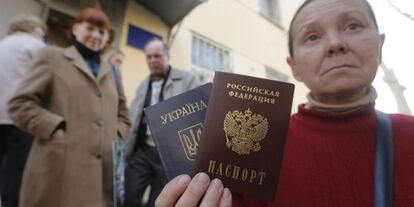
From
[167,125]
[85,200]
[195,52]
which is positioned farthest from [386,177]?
[195,52]

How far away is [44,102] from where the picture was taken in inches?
69.8

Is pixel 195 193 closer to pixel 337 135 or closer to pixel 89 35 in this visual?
pixel 337 135

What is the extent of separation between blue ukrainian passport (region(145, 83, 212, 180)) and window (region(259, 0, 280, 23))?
288 inches

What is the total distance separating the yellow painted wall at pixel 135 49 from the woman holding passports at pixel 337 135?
3.49 meters

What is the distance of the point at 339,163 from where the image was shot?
0.81 m

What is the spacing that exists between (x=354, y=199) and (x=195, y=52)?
4.89 metres

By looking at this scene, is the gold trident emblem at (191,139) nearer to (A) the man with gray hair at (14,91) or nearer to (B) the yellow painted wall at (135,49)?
(A) the man with gray hair at (14,91)

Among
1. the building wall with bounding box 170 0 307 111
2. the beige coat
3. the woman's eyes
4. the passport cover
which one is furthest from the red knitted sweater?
the building wall with bounding box 170 0 307 111

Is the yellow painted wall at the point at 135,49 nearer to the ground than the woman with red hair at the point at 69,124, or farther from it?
farther from it

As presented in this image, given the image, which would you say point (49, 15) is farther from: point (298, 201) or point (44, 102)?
point (298, 201)

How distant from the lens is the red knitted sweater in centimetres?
75

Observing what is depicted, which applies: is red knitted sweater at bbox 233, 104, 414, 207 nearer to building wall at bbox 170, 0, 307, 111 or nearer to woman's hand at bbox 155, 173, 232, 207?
woman's hand at bbox 155, 173, 232, 207

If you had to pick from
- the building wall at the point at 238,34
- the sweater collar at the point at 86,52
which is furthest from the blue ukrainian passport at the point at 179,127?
the building wall at the point at 238,34

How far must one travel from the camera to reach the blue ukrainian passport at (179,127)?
69cm
